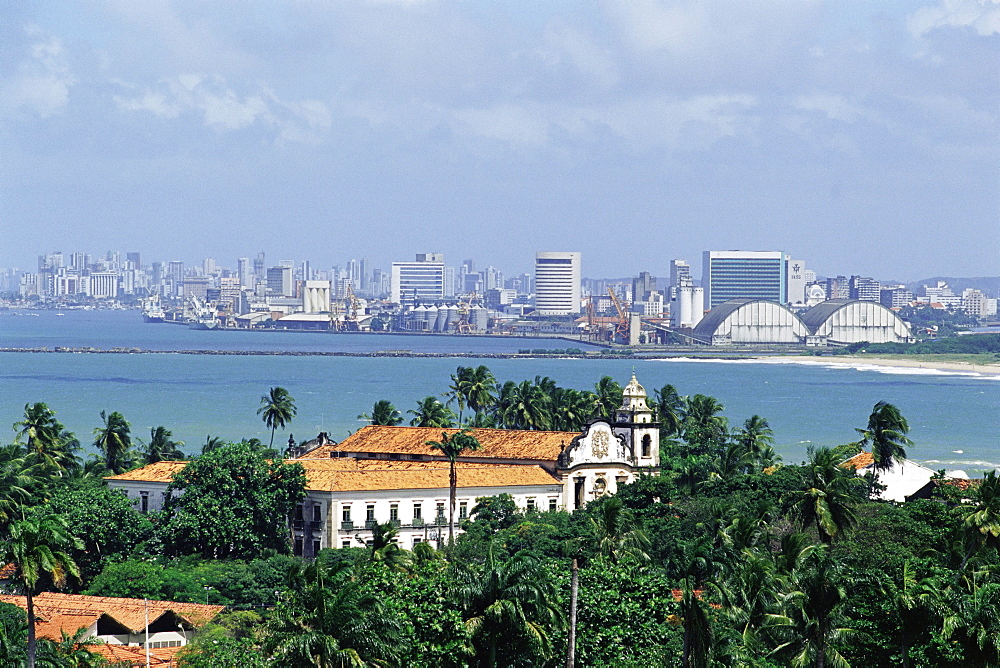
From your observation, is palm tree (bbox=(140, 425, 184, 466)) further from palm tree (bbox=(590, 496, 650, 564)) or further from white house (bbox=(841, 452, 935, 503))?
palm tree (bbox=(590, 496, 650, 564))

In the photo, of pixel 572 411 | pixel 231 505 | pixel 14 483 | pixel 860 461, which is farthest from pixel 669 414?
pixel 14 483

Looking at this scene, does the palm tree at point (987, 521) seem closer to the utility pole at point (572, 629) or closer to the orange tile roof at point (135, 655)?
the utility pole at point (572, 629)

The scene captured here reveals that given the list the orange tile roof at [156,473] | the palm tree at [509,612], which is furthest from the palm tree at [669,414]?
the palm tree at [509,612]

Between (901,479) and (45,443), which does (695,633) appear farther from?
(45,443)

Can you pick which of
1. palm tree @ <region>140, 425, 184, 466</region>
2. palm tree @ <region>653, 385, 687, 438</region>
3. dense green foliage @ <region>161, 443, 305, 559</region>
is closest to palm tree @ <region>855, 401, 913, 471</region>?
dense green foliage @ <region>161, 443, 305, 559</region>

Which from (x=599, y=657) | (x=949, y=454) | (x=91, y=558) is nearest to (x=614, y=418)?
(x=91, y=558)

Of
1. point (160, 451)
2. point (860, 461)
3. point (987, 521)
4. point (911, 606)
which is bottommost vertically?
point (160, 451)

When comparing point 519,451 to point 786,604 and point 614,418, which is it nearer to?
point 614,418
